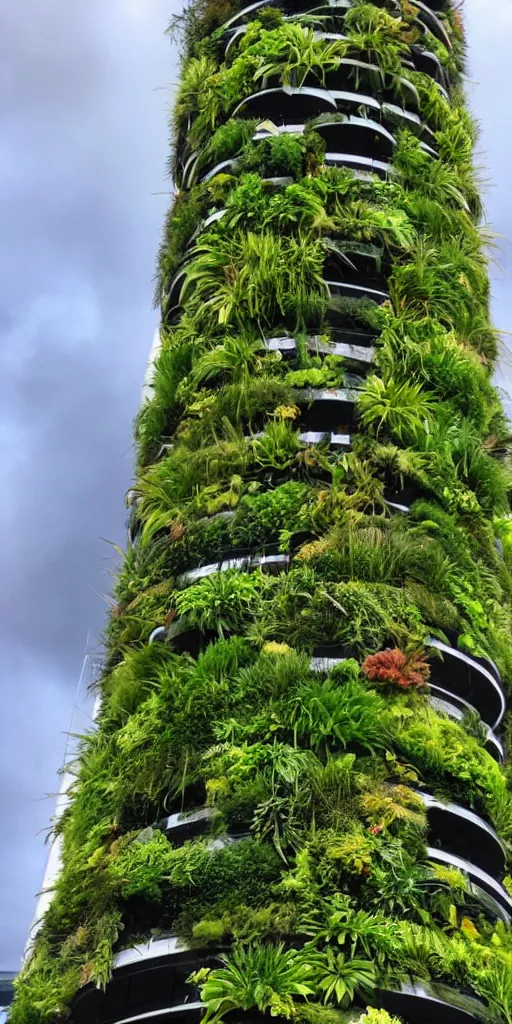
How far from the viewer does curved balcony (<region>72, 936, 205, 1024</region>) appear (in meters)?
7.29

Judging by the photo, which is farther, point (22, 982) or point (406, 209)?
point (406, 209)

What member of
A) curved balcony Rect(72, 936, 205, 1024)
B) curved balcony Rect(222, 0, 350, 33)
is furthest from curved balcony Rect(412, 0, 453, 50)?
curved balcony Rect(72, 936, 205, 1024)

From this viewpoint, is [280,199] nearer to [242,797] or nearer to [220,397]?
[220,397]

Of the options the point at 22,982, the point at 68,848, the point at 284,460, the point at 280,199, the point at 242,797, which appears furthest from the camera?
the point at 280,199

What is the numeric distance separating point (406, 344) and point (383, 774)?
427cm

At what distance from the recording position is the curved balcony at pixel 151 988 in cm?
729

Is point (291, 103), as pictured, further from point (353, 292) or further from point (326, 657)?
point (326, 657)

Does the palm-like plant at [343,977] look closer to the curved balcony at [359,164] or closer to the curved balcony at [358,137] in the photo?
the curved balcony at [359,164]

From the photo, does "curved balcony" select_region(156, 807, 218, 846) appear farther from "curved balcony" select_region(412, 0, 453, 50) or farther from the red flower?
"curved balcony" select_region(412, 0, 453, 50)

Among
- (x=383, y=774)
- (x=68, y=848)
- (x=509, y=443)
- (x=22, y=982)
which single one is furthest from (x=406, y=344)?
(x=22, y=982)

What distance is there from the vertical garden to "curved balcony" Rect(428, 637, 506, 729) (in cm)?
2

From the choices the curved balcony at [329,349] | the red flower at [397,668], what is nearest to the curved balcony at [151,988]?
the red flower at [397,668]

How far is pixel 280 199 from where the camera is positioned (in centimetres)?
1192

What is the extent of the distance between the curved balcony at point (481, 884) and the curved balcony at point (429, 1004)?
2.61 ft
